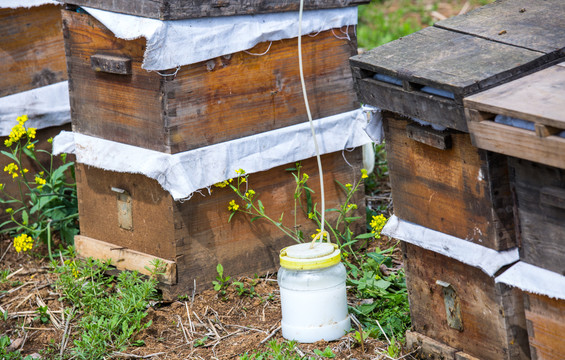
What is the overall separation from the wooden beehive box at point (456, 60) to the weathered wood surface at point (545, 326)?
60 centimetres

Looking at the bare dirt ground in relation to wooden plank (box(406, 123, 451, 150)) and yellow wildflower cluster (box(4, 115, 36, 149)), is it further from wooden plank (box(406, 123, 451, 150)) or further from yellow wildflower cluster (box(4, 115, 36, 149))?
wooden plank (box(406, 123, 451, 150))

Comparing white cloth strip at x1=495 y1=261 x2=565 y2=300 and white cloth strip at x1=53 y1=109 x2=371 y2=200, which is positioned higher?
white cloth strip at x1=53 y1=109 x2=371 y2=200

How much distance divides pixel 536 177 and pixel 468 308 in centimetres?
62

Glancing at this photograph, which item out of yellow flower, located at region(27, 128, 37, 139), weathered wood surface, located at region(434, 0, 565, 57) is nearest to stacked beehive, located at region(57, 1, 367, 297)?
yellow flower, located at region(27, 128, 37, 139)

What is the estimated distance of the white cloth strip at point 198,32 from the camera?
10.6 ft

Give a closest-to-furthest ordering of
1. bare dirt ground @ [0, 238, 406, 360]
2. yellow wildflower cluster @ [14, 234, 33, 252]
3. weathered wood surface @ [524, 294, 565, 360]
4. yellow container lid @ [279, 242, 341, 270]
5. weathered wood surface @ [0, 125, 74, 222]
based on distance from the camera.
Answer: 1. weathered wood surface @ [524, 294, 565, 360]
2. yellow container lid @ [279, 242, 341, 270]
3. bare dirt ground @ [0, 238, 406, 360]
4. yellow wildflower cluster @ [14, 234, 33, 252]
5. weathered wood surface @ [0, 125, 74, 222]

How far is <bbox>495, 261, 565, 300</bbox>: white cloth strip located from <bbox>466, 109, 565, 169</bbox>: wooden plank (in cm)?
39

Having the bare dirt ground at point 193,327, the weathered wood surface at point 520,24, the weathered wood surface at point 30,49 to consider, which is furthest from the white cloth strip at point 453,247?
the weathered wood surface at point 30,49

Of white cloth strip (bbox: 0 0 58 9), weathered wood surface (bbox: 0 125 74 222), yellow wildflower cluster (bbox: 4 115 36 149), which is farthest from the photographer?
weathered wood surface (bbox: 0 125 74 222)

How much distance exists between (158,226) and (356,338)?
109cm

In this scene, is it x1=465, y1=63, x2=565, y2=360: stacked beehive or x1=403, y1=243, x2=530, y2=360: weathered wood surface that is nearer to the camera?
x1=465, y1=63, x2=565, y2=360: stacked beehive

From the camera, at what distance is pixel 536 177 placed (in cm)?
231

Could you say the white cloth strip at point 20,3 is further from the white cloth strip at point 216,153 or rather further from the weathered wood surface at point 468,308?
the weathered wood surface at point 468,308

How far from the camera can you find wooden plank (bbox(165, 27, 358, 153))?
3365mm
